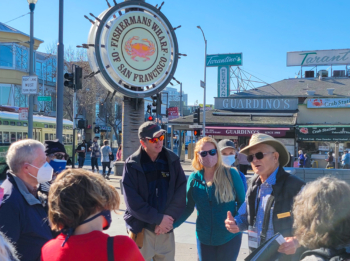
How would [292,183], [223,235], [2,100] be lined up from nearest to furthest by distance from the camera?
[292,183] → [223,235] → [2,100]

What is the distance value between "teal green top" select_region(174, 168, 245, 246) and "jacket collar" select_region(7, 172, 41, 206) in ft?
5.23

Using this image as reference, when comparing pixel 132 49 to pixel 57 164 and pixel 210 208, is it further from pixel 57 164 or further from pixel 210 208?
pixel 210 208

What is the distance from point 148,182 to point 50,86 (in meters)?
35.9

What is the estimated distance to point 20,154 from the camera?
2766 millimetres

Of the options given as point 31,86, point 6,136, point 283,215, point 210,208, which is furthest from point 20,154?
point 6,136

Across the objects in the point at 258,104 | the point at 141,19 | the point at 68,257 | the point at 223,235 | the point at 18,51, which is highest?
the point at 18,51

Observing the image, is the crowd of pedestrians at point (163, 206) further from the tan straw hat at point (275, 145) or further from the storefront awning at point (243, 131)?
the storefront awning at point (243, 131)

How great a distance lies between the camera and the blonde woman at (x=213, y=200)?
11.2ft

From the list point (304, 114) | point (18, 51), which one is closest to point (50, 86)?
point (18, 51)

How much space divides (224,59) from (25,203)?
26937 mm

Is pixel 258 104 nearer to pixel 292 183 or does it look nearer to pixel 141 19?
pixel 141 19

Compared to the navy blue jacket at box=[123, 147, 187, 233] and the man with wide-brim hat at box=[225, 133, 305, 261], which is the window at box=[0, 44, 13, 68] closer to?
the navy blue jacket at box=[123, 147, 187, 233]

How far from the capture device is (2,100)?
26.7 m

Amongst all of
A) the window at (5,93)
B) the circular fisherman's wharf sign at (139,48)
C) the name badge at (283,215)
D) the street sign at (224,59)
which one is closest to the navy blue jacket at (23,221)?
the name badge at (283,215)
